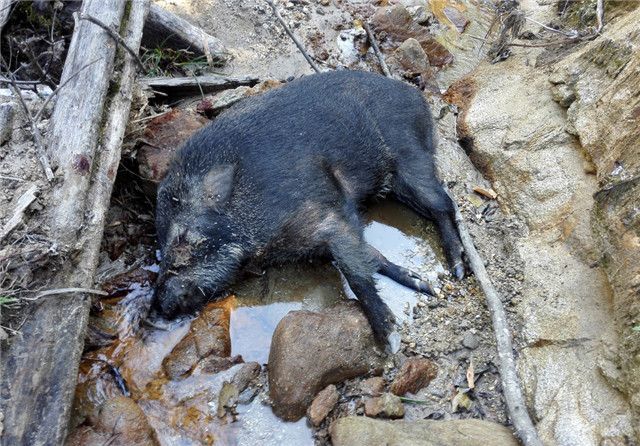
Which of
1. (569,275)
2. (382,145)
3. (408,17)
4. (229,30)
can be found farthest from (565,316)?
(229,30)

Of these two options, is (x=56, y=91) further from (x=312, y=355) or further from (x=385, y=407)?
(x=385, y=407)

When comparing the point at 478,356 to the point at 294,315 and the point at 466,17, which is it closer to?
the point at 294,315

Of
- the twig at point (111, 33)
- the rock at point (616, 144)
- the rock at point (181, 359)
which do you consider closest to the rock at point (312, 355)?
the rock at point (181, 359)

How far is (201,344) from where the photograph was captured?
13.6ft

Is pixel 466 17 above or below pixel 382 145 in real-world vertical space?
above

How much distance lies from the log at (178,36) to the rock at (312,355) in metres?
3.15

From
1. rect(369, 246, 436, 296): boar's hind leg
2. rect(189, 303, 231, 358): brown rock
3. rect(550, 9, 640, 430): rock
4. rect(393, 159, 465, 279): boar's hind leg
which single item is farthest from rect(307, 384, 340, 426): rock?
rect(550, 9, 640, 430): rock

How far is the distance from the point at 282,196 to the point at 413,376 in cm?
149

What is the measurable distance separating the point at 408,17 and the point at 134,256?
382 centimetres

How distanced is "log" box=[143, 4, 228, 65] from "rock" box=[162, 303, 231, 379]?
9.08ft

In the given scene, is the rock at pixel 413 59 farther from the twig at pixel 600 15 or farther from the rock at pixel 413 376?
the rock at pixel 413 376

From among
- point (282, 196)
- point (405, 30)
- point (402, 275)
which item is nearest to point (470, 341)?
point (402, 275)

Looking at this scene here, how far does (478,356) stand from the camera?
414 centimetres

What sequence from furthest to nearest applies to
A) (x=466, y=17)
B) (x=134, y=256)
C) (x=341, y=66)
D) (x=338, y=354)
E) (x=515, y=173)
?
(x=466, y=17) → (x=341, y=66) → (x=515, y=173) → (x=134, y=256) → (x=338, y=354)
